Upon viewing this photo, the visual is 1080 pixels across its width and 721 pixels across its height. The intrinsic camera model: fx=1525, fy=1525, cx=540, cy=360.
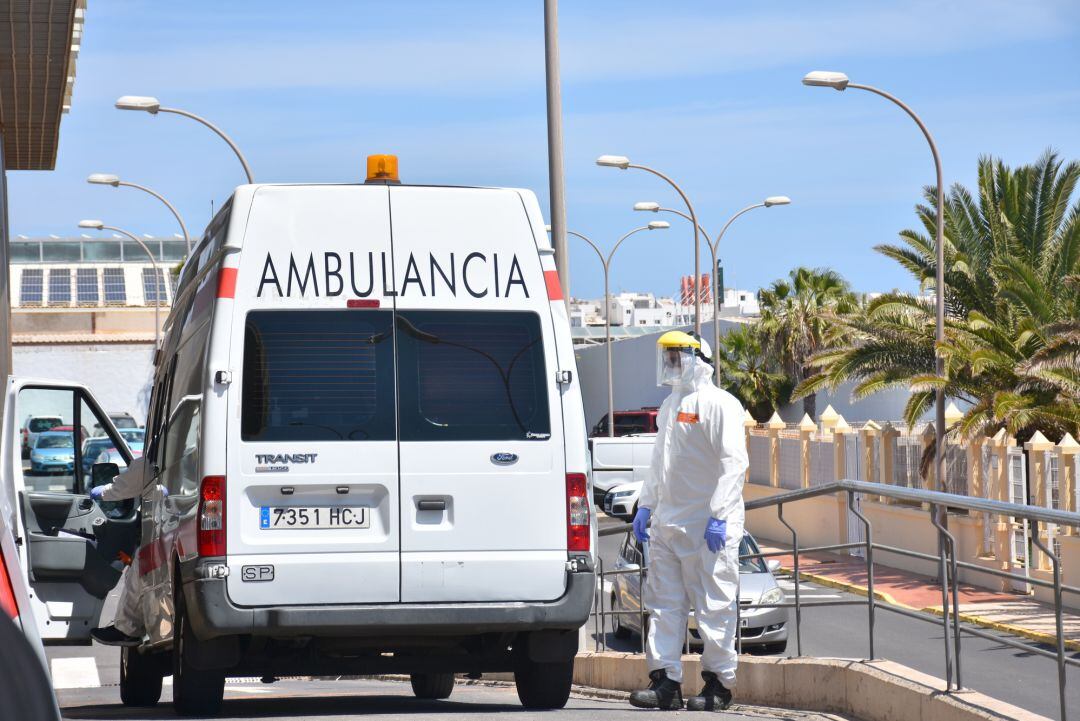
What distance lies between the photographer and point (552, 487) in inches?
290

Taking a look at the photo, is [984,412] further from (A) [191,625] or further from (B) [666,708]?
(A) [191,625]

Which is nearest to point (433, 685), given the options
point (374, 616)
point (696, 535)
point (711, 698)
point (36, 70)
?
point (711, 698)

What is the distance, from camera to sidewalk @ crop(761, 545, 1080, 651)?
548cm

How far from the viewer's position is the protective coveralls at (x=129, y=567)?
29.2 ft

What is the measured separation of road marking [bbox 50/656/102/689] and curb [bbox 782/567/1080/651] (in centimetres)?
646

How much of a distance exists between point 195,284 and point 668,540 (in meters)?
2.94

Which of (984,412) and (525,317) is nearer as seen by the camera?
(525,317)

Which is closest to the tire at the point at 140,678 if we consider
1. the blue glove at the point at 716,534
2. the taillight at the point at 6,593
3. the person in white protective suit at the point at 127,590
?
the person in white protective suit at the point at 127,590

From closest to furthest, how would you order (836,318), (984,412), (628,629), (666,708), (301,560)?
(301,560), (666,708), (628,629), (984,412), (836,318)

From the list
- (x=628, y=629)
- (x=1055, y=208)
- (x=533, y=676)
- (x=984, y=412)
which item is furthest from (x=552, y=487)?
(x=1055, y=208)

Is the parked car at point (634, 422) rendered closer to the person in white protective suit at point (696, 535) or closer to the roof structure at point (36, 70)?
the roof structure at point (36, 70)

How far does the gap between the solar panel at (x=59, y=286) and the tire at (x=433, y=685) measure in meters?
61.7

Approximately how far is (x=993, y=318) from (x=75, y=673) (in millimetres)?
18533

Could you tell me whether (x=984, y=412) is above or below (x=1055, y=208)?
below
